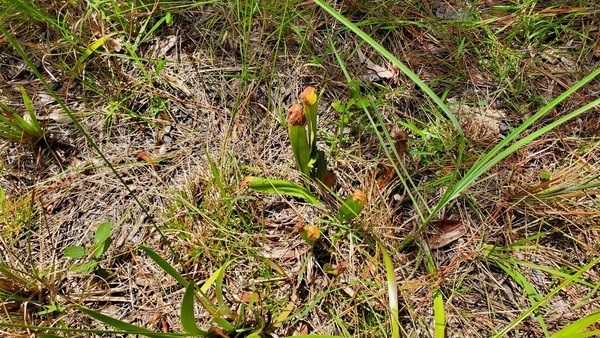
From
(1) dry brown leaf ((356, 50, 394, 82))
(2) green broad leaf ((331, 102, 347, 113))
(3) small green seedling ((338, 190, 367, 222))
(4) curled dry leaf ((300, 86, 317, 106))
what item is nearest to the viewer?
(4) curled dry leaf ((300, 86, 317, 106))

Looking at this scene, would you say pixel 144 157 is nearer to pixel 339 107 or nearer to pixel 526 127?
pixel 339 107

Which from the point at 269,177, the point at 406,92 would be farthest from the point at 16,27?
the point at 406,92

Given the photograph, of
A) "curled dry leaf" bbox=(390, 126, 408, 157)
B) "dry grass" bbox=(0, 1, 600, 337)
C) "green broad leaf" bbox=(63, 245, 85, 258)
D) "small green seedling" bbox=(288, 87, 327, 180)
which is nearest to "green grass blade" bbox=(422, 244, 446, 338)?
"dry grass" bbox=(0, 1, 600, 337)

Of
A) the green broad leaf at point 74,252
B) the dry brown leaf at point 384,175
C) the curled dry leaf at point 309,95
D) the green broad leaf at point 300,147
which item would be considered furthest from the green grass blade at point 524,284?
the green broad leaf at point 74,252

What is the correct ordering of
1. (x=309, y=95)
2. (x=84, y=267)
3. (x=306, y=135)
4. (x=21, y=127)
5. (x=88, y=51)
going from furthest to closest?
(x=88, y=51) < (x=21, y=127) < (x=84, y=267) < (x=306, y=135) < (x=309, y=95)

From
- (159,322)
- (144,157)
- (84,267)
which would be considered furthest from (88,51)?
(159,322)

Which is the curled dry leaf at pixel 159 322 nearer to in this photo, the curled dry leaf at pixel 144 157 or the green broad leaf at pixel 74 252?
the green broad leaf at pixel 74 252

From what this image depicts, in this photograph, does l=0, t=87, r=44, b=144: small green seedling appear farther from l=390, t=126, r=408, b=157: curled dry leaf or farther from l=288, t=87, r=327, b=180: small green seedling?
l=390, t=126, r=408, b=157: curled dry leaf
